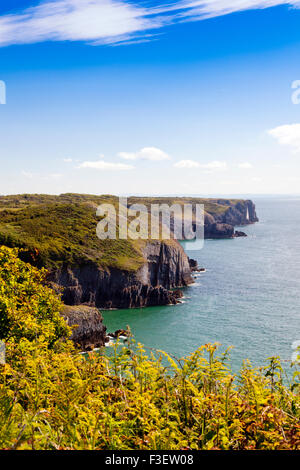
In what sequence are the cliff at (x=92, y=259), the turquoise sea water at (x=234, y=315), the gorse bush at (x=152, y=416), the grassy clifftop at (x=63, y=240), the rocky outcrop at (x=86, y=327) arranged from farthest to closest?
1. the grassy clifftop at (x=63, y=240)
2. the cliff at (x=92, y=259)
3. the turquoise sea water at (x=234, y=315)
4. the rocky outcrop at (x=86, y=327)
5. the gorse bush at (x=152, y=416)

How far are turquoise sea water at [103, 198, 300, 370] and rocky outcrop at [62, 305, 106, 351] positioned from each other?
6020mm

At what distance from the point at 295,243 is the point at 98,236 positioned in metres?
92.6

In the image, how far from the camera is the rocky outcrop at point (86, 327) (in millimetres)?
43938

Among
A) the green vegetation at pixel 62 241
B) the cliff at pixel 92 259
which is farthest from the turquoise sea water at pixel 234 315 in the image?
the green vegetation at pixel 62 241

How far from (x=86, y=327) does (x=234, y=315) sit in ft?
82.8

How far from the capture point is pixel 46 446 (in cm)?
423

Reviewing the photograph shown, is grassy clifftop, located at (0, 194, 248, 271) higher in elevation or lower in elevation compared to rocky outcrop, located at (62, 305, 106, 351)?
higher

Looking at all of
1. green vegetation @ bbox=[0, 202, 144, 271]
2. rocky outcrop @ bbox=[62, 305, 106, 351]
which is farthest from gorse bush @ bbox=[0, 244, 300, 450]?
green vegetation @ bbox=[0, 202, 144, 271]

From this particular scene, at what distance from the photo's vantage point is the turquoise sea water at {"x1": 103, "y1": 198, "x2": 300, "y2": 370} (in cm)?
4594

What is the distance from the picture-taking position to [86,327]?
148ft

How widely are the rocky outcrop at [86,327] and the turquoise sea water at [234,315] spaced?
6.02 m

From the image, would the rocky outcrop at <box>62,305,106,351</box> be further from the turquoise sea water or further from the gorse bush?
the gorse bush

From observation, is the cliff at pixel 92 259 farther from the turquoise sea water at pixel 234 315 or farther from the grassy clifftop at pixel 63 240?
the turquoise sea water at pixel 234 315
